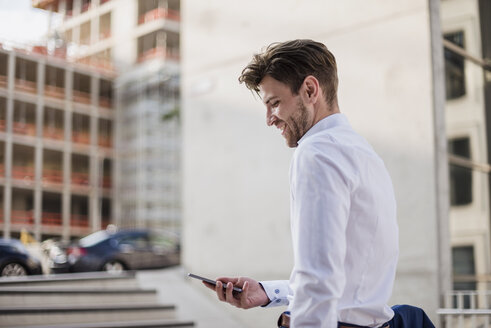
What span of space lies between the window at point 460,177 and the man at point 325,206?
4.66 metres

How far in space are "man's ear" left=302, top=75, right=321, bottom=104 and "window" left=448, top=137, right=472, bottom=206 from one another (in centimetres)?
470

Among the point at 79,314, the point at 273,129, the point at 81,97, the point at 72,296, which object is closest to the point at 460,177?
the point at 273,129

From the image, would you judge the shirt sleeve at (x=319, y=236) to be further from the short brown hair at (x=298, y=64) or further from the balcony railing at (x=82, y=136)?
the balcony railing at (x=82, y=136)

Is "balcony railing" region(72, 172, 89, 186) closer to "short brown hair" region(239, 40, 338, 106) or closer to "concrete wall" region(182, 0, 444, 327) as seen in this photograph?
"concrete wall" region(182, 0, 444, 327)

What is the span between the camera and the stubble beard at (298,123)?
1.29 meters

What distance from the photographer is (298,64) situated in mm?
1255

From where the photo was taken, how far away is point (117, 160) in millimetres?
31984

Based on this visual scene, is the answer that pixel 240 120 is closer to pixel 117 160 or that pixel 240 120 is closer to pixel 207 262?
pixel 207 262

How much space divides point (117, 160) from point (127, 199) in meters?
2.04

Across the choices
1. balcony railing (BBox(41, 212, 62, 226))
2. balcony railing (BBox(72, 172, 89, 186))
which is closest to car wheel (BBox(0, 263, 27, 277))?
balcony railing (BBox(41, 212, 62, 226))

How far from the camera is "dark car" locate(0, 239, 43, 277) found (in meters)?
7.37

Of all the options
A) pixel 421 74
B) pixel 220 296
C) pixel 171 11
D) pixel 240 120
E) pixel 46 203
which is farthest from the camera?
pixel 171 11

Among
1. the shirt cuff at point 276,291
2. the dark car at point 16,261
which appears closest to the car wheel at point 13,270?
the dark car at point 16,261

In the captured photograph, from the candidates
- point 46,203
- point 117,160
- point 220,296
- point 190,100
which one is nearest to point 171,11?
point 117,160
